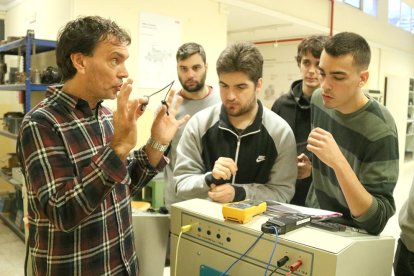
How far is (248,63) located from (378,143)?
514 millimetres

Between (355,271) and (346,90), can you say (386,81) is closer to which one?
(346,90)

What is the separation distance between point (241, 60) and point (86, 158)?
639 millimetres

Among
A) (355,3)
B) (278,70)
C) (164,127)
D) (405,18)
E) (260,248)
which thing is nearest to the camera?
(260,248)

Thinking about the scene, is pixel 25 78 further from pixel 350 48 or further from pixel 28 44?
pixel 350 48

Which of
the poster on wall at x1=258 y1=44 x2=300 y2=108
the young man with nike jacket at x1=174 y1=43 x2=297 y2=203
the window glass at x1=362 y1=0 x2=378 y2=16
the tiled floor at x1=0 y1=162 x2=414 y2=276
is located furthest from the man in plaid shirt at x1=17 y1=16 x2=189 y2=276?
the window glass at x1=362 y1=0 x2=378 y2=16

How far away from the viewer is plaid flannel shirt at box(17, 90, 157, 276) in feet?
2.92

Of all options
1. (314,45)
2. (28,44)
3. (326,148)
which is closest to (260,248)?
(326,148)

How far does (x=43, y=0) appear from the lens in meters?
3.61

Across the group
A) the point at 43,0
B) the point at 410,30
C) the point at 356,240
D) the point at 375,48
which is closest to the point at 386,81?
the point at 375,48

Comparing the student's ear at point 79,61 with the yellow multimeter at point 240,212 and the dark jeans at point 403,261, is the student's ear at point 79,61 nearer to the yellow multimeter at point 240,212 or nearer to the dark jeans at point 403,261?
the yellow multimeter at point 240,212

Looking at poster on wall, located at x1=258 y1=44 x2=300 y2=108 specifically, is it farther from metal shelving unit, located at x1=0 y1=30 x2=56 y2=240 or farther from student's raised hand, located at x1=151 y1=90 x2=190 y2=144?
student's raised hand, located at x1=151 y1=90 x2=190 y2=144

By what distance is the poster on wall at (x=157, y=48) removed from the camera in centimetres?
332

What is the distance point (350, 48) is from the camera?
125cm

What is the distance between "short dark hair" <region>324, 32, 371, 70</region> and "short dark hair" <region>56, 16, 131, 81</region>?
72 centimetres
